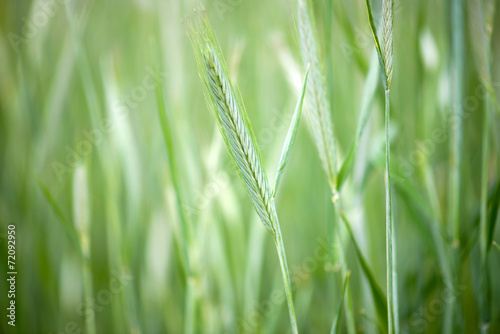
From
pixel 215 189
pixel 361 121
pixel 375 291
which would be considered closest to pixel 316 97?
pixel 361 121

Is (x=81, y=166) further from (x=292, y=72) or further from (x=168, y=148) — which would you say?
(x=292, y=72)

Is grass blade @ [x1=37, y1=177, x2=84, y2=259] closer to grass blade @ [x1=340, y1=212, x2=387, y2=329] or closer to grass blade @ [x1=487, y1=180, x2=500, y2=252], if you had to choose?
grass blade @ [x1=340, y1=212, x2=387, y2=329]

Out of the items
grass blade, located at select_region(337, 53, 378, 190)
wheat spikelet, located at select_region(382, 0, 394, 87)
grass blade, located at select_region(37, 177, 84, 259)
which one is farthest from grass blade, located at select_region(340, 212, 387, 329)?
grass blade, located at select_region(37, 177, 84, 259)

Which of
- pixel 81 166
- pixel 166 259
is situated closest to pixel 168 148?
pixel 81 166

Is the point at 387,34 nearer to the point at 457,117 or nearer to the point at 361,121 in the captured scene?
the point at 361,121

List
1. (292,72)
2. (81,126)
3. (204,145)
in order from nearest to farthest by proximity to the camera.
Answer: (292,72) < (204,145) < (81,126)

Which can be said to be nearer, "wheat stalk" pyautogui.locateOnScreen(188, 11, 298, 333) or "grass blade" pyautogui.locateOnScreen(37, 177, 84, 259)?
"wheat stalk" pyautogui.locateOnScreen(188, 11, 298, 333)
